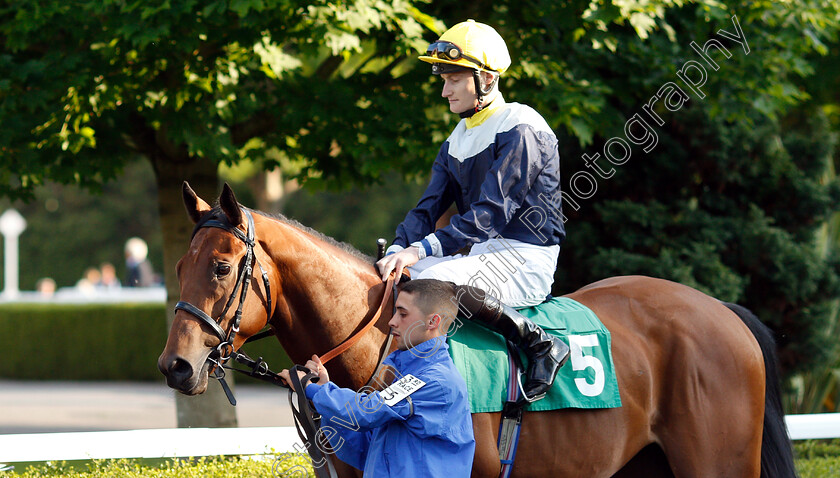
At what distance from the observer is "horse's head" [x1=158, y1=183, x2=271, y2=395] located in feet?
9.41

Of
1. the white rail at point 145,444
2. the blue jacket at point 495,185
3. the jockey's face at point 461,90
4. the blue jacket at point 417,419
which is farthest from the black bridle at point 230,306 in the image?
the white rail at point 145,444

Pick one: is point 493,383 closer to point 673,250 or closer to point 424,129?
point 424,129

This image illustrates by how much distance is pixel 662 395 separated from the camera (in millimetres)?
3734

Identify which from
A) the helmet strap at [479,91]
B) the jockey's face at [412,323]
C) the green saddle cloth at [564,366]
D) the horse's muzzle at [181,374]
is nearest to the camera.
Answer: the horse's muzzle at [181,374]

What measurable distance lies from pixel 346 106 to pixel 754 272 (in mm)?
4373

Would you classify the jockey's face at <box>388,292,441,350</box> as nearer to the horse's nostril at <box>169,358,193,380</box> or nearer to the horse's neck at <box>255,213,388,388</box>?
the horse's neck at <box>255,213,388,388</box>

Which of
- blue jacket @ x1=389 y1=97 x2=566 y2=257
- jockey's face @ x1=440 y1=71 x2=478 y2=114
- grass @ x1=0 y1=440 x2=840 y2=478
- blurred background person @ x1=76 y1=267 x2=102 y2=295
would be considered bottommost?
blurred background person @ x1=76 y1=267 x2=102 y2=295

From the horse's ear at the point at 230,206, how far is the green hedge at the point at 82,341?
11808 millimetres

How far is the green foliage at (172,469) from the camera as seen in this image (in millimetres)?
5016

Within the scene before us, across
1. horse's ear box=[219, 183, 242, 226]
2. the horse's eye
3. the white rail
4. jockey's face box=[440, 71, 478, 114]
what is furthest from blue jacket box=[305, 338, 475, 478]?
the white rail

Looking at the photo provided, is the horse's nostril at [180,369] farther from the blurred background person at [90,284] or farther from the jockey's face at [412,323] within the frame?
the blurred background person at [90,284]

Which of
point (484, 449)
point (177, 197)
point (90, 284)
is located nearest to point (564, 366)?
point (484, 449)

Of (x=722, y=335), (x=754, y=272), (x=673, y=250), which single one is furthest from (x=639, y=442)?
(x=754, y=272)

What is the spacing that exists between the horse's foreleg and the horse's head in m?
0.90
